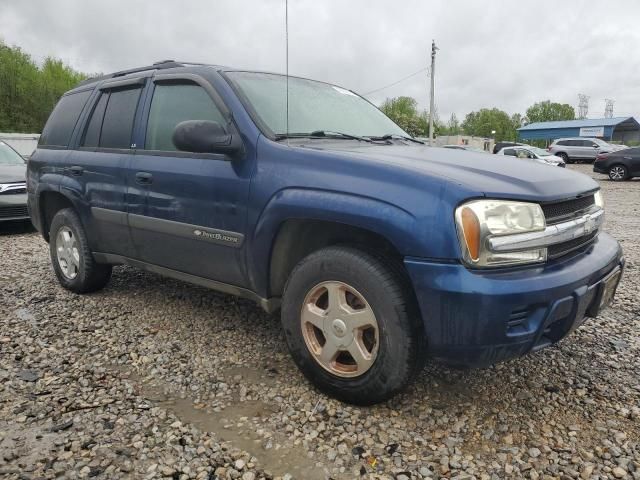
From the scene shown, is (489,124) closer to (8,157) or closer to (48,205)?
(8,157)

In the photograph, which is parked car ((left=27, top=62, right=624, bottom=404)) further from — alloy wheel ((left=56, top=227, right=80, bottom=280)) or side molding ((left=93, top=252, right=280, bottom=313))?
alloy wheel ((left=56, top=227, right=80, bottom=280))

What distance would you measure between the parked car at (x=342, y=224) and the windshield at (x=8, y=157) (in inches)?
231

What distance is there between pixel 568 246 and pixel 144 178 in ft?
8.25

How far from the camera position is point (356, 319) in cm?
237

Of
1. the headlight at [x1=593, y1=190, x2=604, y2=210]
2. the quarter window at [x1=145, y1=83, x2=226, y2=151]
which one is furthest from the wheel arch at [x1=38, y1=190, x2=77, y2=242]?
A: the headlight at [x1=593, y1=190, x2=604, y2=210]

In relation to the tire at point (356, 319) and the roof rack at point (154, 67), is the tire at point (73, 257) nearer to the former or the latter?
the roof rack at point (154, 67)

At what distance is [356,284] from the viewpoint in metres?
2.32

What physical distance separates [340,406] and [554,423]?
3.32 ft

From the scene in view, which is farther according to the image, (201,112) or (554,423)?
(201,112)

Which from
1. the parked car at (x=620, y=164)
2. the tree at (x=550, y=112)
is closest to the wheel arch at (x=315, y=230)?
the parked car at (x=620, y=164)

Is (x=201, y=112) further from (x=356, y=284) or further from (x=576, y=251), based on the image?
(x=576, y=251)

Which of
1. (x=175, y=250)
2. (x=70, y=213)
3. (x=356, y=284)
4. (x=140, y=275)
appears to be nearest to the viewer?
(x=356, y=284)

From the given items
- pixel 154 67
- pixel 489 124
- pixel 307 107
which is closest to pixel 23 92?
pixel 154 67

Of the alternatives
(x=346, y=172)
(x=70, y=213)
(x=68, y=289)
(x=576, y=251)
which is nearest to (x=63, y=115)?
(x=70, y=213)
